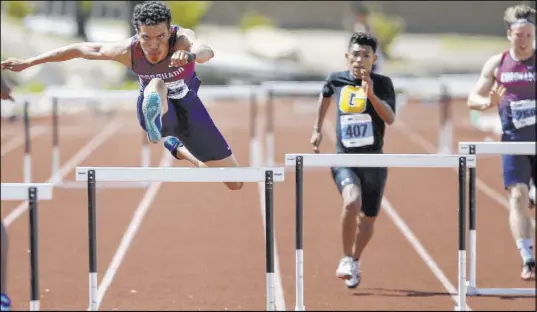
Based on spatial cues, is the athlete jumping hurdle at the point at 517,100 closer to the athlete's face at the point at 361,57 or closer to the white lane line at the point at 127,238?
the athlete's face at the point at 361,57

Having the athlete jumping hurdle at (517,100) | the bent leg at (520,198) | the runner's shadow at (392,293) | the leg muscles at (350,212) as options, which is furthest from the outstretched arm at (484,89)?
the runner's shadow at (392,293)

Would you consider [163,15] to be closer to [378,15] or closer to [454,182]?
[454,182]

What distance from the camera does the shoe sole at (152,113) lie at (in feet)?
19.2

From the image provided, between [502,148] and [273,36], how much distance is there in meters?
24.5

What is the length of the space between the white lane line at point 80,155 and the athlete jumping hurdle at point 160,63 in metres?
5.25

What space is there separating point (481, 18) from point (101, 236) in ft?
36.5

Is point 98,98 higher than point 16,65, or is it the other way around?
point 98,98

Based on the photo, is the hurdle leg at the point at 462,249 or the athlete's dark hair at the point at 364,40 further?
the athlete's dark hair at the point at 364,40

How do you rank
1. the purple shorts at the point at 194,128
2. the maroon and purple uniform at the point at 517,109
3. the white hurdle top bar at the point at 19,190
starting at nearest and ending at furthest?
1. the white hurdle top bar at the point at 19,190
2. the purple shorts at the point at 194,128
3. the maroon and purple uniform at the point at 517,109

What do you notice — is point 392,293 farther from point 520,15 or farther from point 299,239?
point 299,239

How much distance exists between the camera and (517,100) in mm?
7262

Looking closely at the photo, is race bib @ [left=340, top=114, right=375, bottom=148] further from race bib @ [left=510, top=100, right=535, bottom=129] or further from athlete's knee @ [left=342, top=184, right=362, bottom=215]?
race bib @ [left=510, top=100, right=535, bottom=129]

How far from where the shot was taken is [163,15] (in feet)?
18.7

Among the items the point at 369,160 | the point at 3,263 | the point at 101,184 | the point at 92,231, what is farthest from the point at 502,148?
the point at 101,184
